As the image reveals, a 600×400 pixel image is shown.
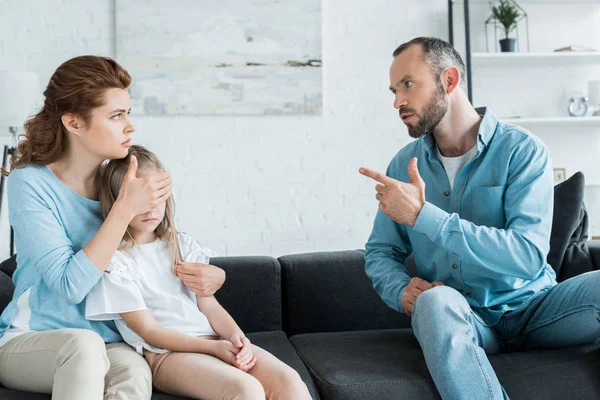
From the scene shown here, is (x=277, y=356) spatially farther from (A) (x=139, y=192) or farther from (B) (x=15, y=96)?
(B) (x=15, y=96)

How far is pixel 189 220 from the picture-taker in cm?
332

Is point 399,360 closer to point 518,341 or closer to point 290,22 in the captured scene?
point 518,341

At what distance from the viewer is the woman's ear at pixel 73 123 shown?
5.80ft

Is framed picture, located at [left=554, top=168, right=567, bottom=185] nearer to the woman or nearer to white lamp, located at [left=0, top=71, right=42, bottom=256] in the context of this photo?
the woman

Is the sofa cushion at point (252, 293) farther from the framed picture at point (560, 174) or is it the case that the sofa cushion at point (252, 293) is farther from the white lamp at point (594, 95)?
the white lamp at point (594, 95)

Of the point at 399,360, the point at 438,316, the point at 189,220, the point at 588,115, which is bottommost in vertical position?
the point at 399,360

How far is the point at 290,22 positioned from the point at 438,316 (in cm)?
205

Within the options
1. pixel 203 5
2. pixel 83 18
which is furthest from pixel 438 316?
pixel 83 18

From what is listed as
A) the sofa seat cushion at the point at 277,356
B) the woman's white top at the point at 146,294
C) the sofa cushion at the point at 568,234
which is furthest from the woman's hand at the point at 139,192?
the sofa cushion at the point at 568,234

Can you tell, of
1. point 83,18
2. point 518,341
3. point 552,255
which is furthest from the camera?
point 83,18

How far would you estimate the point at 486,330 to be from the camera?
6.02ft

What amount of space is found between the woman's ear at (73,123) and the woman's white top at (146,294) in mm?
331

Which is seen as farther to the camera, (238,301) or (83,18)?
(83,18)

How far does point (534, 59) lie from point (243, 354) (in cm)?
240
